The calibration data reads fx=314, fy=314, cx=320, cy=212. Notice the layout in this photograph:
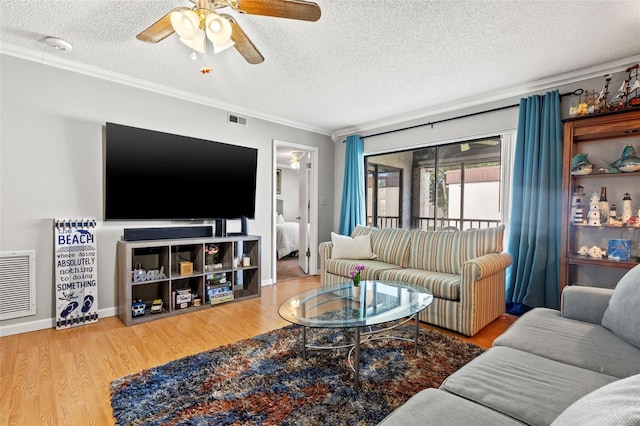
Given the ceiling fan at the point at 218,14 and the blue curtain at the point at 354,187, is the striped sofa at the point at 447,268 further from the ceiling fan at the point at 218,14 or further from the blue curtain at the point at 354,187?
the ceiling fan at the point at 218,14

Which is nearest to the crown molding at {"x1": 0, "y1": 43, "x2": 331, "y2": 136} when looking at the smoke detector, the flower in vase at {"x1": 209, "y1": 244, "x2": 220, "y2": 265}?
the smoke detector

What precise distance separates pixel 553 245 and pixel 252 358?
2951 millimetres

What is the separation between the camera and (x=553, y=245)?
3045mm

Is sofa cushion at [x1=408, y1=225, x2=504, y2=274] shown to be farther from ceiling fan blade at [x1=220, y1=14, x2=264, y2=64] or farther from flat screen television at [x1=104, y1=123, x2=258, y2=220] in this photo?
ceiling fan blade at [x1=220, y1=14, x2=264, y2=64]

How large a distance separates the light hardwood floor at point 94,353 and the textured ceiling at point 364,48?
7.95ft

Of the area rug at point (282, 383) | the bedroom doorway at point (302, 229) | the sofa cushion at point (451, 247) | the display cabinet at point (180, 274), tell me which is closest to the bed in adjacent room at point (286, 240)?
the bedroom doorway at point (302, 229)

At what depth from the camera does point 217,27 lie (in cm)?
177

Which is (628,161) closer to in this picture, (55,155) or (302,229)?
(302,229)

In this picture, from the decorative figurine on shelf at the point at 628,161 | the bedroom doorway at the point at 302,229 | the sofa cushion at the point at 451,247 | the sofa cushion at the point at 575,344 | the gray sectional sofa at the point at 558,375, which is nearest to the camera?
the gray sectional sofa at the point at 558,375

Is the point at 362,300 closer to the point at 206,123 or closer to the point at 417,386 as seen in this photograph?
the point at 417,386

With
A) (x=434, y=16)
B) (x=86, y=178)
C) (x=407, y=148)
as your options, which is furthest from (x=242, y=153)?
(x=434, y=16)

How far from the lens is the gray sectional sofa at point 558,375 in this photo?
2.30 ft

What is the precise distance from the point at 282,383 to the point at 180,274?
1.97 metres

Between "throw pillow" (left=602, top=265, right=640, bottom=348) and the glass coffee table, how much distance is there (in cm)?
98
